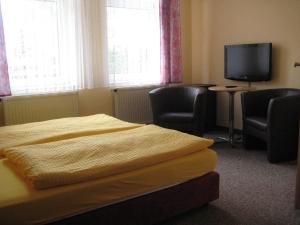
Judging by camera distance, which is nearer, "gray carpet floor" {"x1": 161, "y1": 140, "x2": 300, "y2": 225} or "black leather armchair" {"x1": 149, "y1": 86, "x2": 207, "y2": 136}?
"gray carpet floor" {"x1": 161, "y1": 140, "x2": 300, "y2": 225}

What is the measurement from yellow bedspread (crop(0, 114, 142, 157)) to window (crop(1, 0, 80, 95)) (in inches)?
39.3

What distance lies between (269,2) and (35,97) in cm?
338

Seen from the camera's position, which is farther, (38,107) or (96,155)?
(38,107)

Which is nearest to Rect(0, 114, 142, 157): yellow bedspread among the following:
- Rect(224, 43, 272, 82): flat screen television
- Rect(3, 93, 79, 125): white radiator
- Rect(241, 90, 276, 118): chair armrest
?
Rect(3, 93, 79, 125): white radiator

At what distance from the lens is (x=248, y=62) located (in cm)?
452

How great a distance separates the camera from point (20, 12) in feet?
12.8

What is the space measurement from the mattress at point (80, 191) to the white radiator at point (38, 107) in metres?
1.76

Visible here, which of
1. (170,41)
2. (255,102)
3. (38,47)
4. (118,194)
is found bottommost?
(118,194)

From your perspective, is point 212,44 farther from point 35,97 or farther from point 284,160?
point 35,97

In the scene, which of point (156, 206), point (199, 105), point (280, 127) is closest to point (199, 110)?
point (199, 105)

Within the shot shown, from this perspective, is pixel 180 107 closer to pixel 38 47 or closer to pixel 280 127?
pixel 280 127

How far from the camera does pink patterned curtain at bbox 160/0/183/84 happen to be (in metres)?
5.03

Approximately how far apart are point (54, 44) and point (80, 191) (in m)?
2.83

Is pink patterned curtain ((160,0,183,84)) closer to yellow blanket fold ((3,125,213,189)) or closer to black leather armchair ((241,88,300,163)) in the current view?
black leather armchair ((241,88,300,163))
